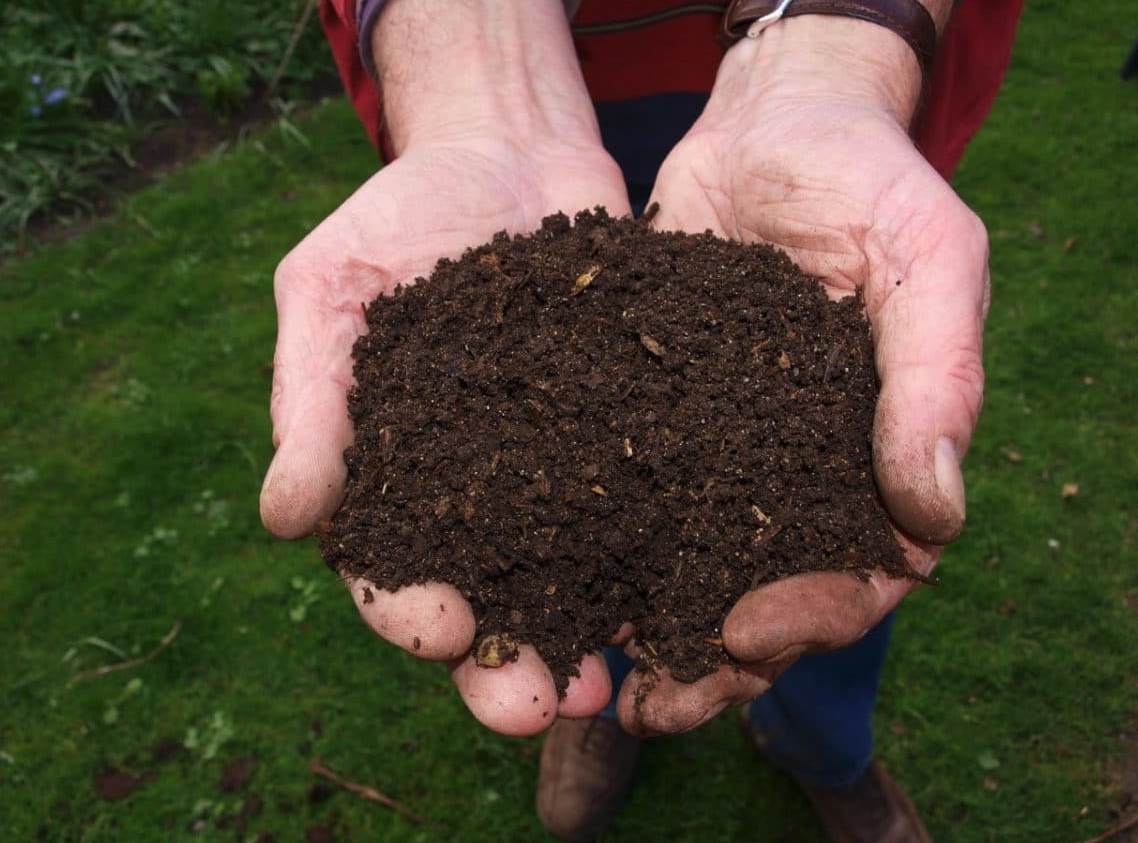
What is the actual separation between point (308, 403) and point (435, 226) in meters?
0.57

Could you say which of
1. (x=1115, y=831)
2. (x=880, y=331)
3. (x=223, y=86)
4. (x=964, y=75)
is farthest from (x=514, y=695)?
(x=223, y=86)

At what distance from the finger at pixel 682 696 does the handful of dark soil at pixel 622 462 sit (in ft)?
0.12

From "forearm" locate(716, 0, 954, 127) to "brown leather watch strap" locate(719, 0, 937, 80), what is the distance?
1 centimetres

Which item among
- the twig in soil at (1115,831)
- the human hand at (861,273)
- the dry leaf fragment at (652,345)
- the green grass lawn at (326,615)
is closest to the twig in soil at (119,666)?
the green grass lawn at (326,615)

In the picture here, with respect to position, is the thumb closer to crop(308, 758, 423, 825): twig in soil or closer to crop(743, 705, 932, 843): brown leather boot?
crop(308, 758, 423, 825): twig in soil

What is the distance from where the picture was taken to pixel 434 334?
2.01 metres

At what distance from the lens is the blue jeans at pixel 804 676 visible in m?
2.68

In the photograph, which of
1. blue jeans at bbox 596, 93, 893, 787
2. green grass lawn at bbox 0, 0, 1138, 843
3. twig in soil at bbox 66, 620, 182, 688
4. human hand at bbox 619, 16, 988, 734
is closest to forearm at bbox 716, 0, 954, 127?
human hand at bbox 619, 16, 988, 734

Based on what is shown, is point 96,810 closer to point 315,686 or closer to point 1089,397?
point 315,686

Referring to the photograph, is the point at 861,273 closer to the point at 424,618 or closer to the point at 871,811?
the point at 424,618

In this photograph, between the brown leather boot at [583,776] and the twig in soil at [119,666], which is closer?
the brown leather boot at [583,776]

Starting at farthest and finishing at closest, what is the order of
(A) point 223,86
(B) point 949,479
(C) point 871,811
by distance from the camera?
(A) point 223,86
(C) point 871,811
(B) point 949,479

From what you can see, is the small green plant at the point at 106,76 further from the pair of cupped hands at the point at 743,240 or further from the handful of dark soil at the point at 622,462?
the handful of dark soil at the point at 622,462

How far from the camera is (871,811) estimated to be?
2.96 meters
